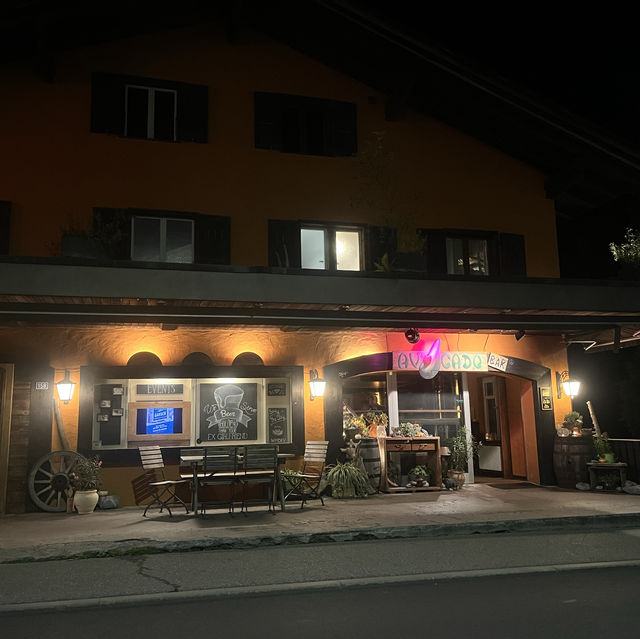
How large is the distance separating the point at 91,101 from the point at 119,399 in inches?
199

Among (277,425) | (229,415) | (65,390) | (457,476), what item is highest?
(65,390)

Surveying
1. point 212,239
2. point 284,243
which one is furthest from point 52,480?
point 284,243

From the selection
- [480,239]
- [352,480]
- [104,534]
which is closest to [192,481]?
[104,534]

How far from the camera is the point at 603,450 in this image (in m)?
11.8

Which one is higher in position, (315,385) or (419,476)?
(315,385)

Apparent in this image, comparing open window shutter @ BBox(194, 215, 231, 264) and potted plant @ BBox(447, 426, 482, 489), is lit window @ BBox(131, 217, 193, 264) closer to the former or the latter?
open window shutter @ BBox(194, 215, 231, 264)

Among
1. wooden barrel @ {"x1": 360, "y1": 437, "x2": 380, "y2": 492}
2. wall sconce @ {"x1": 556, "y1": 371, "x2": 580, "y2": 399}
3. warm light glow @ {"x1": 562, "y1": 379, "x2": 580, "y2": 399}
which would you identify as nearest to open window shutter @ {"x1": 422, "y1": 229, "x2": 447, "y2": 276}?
wall sconce @ {"x1": 556, "y1": 371, "x2": 580, "y2": 399}

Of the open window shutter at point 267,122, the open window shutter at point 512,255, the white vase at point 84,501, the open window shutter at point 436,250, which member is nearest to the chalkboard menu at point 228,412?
the white vase at point 84,501

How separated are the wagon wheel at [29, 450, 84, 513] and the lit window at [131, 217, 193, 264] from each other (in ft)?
11.2

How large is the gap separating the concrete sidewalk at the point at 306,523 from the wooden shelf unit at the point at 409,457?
0.72 metres

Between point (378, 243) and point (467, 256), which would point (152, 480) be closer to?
point (378, 243)

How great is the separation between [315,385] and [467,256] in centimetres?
398

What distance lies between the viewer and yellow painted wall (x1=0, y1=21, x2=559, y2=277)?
431 inches

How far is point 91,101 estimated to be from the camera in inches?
444
